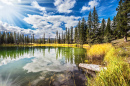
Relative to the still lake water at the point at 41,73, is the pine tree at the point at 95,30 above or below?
above

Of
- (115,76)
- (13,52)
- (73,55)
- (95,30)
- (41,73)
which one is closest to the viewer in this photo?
(115,76)

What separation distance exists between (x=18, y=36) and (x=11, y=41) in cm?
1728

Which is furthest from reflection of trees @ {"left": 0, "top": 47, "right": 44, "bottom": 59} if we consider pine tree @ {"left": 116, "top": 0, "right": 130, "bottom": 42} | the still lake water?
pine tree @ {"left": 116, "top": 0, "right": 130, "bottom": 42}

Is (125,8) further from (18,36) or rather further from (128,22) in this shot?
(18,36)

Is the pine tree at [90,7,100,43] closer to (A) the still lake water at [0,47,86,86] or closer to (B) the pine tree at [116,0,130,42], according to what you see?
(B) the pine tree at [116,0,130,42]

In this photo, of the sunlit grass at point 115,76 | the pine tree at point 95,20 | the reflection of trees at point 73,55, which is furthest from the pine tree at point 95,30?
the sunlit grass at point 115,76

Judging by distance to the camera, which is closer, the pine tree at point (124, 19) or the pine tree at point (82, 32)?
the pine tree at point (124, 19)

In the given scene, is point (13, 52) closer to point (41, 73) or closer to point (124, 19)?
point (41, 73)

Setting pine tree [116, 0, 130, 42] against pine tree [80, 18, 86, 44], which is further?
pine tree [80, 18, 86, 44]

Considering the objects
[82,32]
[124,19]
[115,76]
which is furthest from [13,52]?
[82,32]

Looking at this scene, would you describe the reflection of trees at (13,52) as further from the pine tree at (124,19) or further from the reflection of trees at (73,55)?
the pine tree at (124,19)

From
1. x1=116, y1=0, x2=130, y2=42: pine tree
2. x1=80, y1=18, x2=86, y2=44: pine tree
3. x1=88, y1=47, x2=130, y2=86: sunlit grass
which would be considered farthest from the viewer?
x1=80, y1=18, x2=86, y2=44: pine tree

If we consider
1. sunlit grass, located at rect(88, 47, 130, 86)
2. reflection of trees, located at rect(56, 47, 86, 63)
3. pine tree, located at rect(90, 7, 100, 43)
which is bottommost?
reflection of trees, located at rect(56, 47, 86, 63)

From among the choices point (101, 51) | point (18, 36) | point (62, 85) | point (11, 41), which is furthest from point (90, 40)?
point (18, 36)
